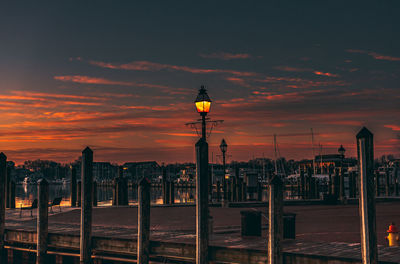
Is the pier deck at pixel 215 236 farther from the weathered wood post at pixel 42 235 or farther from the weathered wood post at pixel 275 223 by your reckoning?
the weathered wood post at pixel 275 223

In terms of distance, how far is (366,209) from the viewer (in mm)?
10805

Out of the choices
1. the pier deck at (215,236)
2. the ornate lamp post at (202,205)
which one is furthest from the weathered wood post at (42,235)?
the ornate lamp post at (202,205)

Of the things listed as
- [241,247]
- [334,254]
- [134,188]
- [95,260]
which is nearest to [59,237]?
[95,260]

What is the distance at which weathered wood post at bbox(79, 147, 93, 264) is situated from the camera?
1491cm

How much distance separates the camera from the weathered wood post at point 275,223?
37.8 feet

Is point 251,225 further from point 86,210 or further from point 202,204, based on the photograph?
point 86,210

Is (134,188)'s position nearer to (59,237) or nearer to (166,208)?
(166,208)

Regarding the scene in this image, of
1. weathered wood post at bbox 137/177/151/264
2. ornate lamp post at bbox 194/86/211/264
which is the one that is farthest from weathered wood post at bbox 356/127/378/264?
weathered wood post at bbox 137/177/151/264

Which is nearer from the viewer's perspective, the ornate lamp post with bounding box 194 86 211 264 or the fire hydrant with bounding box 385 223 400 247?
the ornate lamp post with bounding box 194 86 211 264

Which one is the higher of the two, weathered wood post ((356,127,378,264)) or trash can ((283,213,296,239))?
weathered wood post ((356,127,378,264))

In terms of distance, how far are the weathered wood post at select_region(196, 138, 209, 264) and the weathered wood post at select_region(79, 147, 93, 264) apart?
4203 mm

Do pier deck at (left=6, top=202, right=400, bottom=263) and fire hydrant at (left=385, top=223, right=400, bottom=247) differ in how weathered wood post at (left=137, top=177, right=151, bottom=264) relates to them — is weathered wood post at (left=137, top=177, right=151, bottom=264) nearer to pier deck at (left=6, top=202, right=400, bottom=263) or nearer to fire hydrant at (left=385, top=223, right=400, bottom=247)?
pier deck at (left=6, top=202, right=400, bottom=263)

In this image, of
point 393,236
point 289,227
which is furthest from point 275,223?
point 393,236

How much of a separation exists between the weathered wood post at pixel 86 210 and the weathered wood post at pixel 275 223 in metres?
6.42
